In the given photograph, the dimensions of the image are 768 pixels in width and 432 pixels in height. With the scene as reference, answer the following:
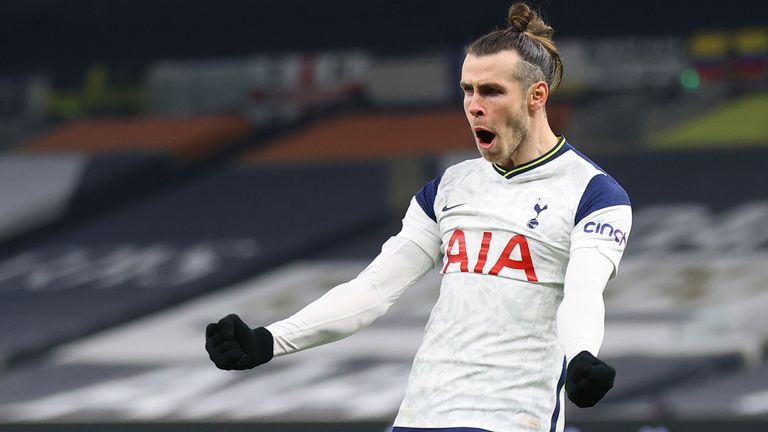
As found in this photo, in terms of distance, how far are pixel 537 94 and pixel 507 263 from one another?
0.41m

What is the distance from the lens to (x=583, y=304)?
303 cm

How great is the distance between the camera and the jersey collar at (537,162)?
11.1 feet

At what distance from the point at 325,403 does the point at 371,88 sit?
960 cm

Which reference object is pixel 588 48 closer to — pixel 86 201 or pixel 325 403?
pixel 86 201

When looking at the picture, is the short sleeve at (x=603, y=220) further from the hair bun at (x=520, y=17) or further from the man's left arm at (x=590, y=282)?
the hair bun at (x=520, y=17)

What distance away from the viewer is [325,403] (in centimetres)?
1109

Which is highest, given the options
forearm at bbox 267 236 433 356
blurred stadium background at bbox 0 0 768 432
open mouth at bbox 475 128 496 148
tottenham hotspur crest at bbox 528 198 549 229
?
blurred stadium background at bbox 0 0 768 432

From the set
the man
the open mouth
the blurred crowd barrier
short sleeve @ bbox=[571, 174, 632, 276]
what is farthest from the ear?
the blurred crowd barrier

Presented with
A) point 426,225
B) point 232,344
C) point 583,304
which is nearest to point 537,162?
point 426,225

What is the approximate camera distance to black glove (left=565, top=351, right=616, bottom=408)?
9.07 feet

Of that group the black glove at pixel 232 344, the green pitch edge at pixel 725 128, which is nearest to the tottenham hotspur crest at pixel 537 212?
the black glove at pixel 232 344

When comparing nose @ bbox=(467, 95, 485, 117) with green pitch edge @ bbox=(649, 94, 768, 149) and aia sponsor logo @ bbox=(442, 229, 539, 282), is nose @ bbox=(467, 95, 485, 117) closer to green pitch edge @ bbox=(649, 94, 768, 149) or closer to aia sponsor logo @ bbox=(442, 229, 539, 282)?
aia sponsor logo @ bbox=(442, 229, 539, 282)

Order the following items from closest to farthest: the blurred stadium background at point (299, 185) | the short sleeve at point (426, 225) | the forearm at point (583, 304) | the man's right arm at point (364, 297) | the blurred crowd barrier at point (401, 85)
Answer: the forearm at point (583, 304) → the man's right arm at point (364, 297) → the short sleeve at point (426, 225) → the blurred stadium background at point (299, 185) → the blurred crowd barrier at point (401, 85)

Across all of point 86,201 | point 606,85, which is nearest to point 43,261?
point 86,201
